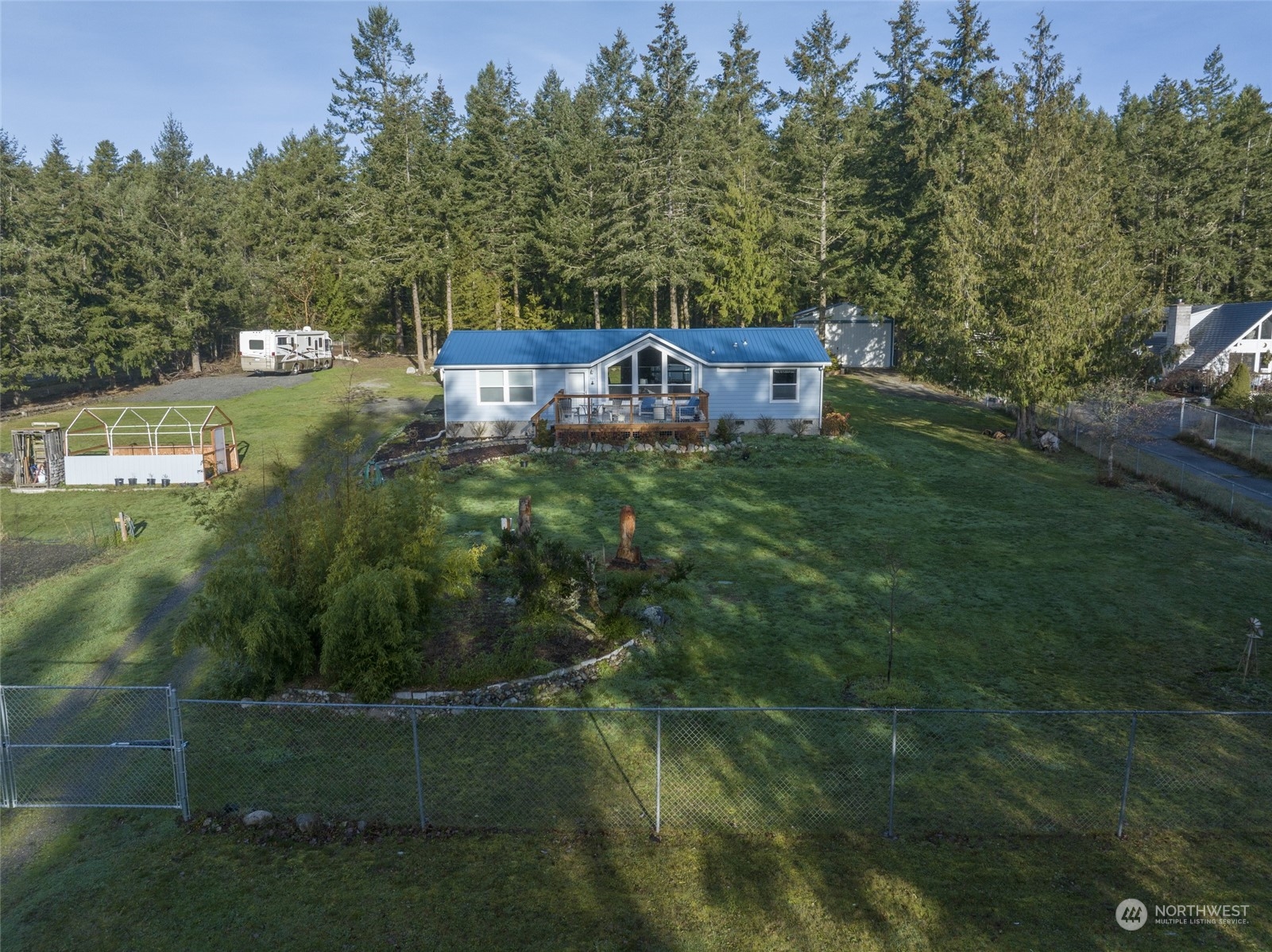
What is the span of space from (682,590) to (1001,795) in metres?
7.34

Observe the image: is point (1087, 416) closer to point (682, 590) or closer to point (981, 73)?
point (981, 73)

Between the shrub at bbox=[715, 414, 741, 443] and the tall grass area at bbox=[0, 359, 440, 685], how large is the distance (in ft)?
41.3

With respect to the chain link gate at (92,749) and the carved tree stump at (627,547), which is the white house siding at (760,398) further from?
the chain link gate at (92,749)

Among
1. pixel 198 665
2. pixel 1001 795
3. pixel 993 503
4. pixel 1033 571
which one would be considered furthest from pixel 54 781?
pixel 993 503

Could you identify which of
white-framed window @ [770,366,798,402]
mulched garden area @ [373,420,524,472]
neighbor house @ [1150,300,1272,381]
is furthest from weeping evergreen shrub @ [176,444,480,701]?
neighbor house @ [1150,300,1272,381]

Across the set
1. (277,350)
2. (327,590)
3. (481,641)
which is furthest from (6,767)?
(277,350)

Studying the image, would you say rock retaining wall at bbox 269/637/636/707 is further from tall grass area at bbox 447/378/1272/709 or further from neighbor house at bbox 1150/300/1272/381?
neighbor house at bbox 1150/300/1272/381

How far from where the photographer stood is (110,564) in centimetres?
1898

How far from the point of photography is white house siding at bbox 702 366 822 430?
32094 millimetres

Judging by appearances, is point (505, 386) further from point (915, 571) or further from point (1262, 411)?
point (1262, 411)

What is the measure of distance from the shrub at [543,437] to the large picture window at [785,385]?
8.75 metres

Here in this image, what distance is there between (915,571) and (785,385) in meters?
15.5

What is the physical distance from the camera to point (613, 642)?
14.0m

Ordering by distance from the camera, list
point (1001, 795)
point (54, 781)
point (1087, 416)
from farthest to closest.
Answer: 1. point (1087, 416)
2. point (54, 781)
3. point (1001, 795)
